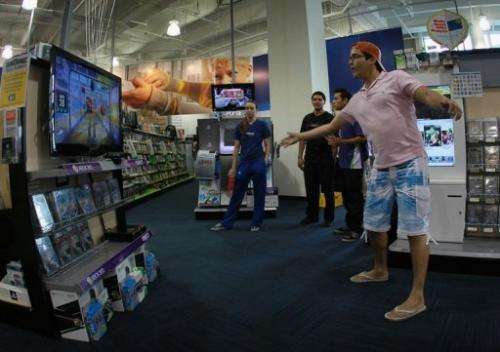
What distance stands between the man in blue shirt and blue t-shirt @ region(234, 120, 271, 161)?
93cm

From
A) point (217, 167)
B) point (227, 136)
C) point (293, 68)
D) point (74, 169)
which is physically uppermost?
point (293, 68)

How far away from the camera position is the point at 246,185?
186 inches

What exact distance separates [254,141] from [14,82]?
290 cm

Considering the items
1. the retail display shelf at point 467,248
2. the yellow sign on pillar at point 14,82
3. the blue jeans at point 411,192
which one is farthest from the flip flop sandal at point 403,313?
the yellow sign on pillar at point 14,82

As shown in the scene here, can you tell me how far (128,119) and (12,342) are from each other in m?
6.34

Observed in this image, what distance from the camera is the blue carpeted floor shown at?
6.53 feet

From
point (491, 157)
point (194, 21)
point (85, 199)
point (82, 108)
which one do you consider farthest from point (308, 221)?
point (194, 21)

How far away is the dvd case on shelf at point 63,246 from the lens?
2229 millimetres

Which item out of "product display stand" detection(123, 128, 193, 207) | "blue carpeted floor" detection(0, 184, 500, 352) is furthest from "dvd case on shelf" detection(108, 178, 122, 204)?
"product display stand" detection(123, 128, 193, 207)

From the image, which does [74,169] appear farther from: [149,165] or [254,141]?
[149,165]

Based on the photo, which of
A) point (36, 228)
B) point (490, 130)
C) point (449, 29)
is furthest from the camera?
point (449, 29)

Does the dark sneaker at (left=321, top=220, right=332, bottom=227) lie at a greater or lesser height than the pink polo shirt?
lesser

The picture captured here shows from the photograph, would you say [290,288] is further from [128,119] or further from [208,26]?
[208,26]

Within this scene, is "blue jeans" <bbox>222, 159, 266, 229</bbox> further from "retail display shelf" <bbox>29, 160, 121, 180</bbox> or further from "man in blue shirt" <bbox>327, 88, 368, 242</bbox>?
"retail display shelf" <bbox>29, 160, 121, 180</bbox>
